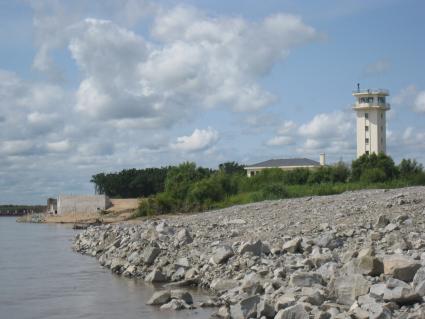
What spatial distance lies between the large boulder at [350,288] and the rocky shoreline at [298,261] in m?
0.02

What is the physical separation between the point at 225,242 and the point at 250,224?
4795 millimetres

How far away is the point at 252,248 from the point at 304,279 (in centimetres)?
458

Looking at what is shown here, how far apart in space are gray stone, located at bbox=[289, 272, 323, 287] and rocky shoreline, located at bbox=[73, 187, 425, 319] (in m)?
0.02

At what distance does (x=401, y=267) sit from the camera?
42.7 ft

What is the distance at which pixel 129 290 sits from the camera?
60.8 feet

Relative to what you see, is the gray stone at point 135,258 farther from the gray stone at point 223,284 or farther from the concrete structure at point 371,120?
the concrete structure at point 371,120

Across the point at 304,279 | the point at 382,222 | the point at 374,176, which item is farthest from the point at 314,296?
the point at 374,176

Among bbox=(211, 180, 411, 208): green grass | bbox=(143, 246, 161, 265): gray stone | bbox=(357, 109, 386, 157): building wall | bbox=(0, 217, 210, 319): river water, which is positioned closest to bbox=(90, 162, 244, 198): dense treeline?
bbox=(357, 109, 386, 157): building wall

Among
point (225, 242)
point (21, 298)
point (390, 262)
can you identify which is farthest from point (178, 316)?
point (225, 242)

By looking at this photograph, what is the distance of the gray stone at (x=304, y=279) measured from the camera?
1407 cm

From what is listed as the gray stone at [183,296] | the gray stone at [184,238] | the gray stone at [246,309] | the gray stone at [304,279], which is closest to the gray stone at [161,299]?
the gray stone at [183,296]

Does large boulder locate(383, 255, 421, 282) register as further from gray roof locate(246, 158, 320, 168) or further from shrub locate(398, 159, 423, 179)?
gray roof locate(246, 158, 320, 168)

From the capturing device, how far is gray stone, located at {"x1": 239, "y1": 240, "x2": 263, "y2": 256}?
18531 mm

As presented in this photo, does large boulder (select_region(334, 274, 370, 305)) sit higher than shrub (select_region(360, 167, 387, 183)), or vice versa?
shrub (select_region(360, 167, 387, 183))
